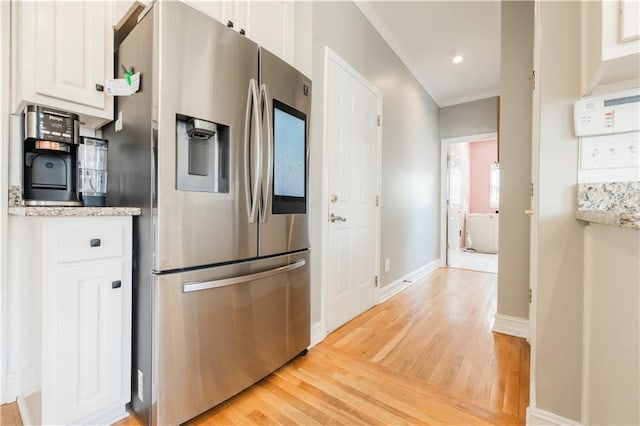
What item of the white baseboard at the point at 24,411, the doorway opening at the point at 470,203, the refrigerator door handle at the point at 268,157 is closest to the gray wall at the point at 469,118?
the doorway opening at the point at 470,203

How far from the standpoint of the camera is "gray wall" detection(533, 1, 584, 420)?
1149mm

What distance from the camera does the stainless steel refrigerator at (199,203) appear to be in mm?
1158

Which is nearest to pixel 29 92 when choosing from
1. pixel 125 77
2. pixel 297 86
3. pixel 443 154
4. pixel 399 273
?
pixel 125 77

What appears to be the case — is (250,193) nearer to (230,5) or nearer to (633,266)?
(230,5)

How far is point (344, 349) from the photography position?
2014 mm

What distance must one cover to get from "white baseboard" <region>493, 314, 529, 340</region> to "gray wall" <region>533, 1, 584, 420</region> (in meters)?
1.20

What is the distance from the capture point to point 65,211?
105 centimetres

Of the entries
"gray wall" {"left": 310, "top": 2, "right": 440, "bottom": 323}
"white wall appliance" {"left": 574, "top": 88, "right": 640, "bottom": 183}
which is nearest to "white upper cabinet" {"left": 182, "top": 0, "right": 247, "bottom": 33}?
"gray wall" {"left": 310, "top": 2, "right": 440, "bottom": 323}

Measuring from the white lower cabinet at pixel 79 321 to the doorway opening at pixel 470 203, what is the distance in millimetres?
4480

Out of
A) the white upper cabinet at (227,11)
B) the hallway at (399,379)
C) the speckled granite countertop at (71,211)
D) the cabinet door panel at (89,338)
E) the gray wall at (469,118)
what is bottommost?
the hallway at (399,379)

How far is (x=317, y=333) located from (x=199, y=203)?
137 centimetres

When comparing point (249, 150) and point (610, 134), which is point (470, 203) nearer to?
Answer: point (610, 134)

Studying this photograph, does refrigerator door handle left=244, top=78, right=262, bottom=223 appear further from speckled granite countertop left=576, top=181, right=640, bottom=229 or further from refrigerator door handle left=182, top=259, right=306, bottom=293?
speckled granite countertop left=576, top=181, right=640, bottom=229

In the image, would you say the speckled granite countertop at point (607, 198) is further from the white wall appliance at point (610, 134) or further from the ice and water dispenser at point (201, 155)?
the ice and water dispenser at point (201, 155)
